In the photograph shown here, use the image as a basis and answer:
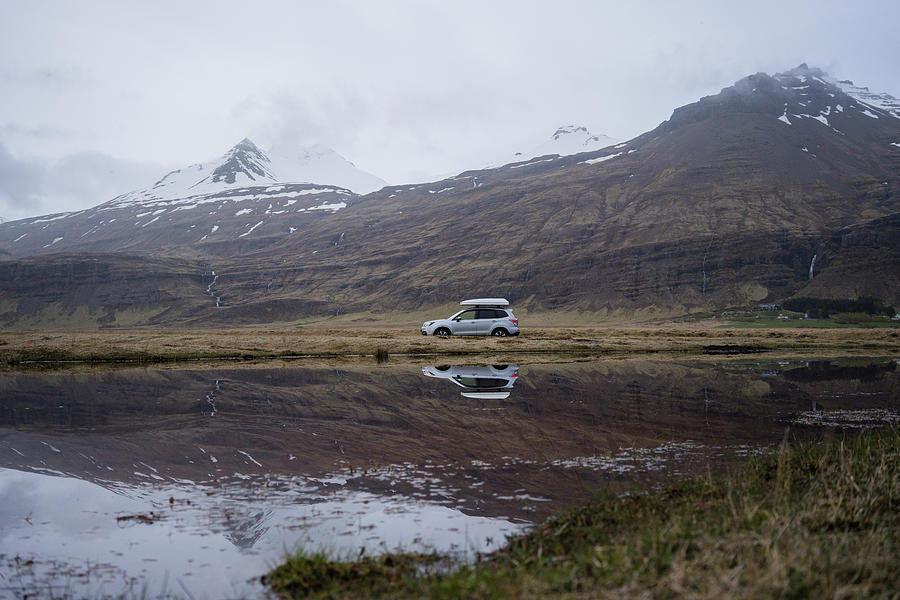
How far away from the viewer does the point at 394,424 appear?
623 inches

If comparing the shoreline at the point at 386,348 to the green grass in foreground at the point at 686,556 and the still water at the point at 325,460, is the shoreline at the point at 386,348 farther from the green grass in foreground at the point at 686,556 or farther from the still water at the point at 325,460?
the green grass in foreground at the point at 686,556

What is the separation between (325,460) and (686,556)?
25.2 ft

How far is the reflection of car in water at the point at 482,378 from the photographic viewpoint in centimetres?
2131

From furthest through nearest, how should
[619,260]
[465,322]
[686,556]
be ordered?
[619,260]
[465,322]
[686,556]

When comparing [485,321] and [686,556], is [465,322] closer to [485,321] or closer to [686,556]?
[485,321]

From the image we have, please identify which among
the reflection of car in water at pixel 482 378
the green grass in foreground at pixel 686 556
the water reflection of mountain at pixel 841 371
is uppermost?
the green grass in foreground at pixel 686 556

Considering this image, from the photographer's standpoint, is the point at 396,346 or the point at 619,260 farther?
the point at 619,260

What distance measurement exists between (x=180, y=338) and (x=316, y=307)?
390ft

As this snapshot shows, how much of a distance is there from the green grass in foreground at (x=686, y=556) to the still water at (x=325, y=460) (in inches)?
21.1

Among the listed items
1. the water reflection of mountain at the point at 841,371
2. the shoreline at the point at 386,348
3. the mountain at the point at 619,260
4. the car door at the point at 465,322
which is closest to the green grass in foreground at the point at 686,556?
the water reflection of mountain at the point at 841,371

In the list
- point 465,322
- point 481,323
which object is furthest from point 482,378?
point 481,323

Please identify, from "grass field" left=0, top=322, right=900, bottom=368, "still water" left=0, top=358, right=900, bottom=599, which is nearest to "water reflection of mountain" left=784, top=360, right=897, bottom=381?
"still water" left=0, top=358, right=900, bottom=599

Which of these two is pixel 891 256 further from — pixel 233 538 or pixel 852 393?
pixel 233 538

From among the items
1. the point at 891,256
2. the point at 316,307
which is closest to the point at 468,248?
the point at 316,307
